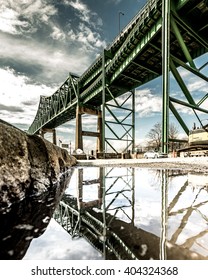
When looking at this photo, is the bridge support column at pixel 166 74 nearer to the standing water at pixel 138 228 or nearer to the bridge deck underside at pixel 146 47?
the bridge deck underside at pixel 146 47

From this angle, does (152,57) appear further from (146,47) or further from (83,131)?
(83,131)

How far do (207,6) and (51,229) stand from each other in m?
7.85

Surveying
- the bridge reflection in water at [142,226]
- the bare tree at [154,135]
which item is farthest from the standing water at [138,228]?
the bare tree at [154,135]

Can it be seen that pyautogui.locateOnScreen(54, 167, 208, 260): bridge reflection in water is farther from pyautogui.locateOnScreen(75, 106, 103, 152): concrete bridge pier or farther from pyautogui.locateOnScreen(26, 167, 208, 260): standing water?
pyautogui.locateOnScreen(75, 106, 103, 152): concrete bridge pier

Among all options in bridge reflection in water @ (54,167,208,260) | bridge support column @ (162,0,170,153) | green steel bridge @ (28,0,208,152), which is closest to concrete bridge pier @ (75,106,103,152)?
green steel bridge @ (28,0,208,152)

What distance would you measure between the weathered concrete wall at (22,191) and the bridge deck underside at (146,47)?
5.81 metres

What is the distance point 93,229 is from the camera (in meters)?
0.91

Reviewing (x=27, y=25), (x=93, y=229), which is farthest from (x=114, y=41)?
(x=93, y=229)

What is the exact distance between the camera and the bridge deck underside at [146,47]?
6371 millimetres

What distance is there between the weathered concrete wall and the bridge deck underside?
581cm

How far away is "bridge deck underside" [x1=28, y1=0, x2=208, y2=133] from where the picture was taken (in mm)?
6371

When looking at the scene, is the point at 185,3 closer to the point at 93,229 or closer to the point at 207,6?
the point at 207,6

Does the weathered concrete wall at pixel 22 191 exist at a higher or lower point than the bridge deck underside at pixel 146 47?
lower
